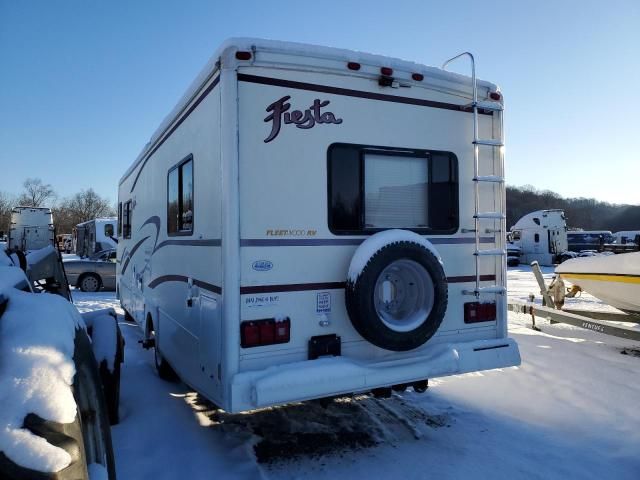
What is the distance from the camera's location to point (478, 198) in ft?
13.5

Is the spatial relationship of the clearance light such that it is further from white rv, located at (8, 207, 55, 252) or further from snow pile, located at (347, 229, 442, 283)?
white rv, located at (8, 207, 55, 252)

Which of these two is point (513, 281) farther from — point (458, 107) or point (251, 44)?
point (251, 44)

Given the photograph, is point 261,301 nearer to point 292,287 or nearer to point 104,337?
point 292,287

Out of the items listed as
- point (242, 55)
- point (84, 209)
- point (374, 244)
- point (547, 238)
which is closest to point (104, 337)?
point (374, 244)

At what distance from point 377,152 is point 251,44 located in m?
1.20

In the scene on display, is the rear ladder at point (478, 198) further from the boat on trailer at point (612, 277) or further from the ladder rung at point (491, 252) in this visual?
the boat on trailer at point (612, 277)

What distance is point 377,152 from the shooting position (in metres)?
3.73

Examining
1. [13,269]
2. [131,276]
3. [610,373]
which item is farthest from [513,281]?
[13,269]

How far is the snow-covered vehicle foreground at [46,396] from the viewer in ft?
4.79

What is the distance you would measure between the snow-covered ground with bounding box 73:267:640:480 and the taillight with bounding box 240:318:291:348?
906 mm

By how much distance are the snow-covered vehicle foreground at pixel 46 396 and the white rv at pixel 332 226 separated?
3.49ft

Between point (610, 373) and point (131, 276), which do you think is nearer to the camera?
point (610, 373)

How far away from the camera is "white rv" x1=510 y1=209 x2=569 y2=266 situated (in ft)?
84.5

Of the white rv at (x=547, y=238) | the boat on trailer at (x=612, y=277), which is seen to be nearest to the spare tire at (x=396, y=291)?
the boat on trailer at (x=612, y=277)
